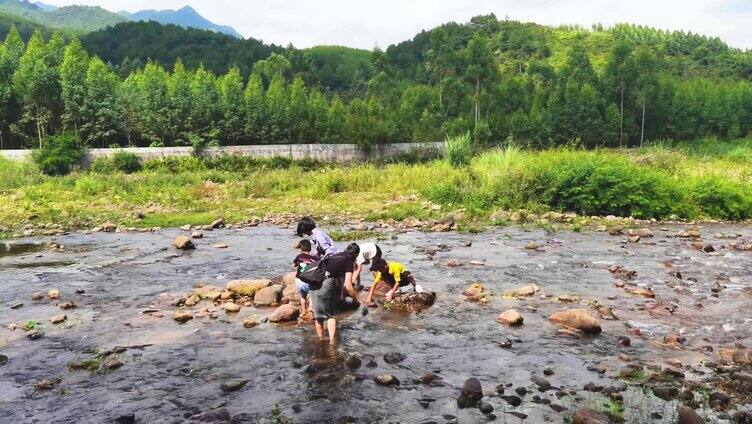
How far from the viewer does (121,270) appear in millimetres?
16125

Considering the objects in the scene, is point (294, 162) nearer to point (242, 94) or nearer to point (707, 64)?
point (242, 94)

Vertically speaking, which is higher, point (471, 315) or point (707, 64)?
point (707, 64)

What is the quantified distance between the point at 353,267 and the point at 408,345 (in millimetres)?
2129

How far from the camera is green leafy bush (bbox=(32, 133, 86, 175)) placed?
4338 cm

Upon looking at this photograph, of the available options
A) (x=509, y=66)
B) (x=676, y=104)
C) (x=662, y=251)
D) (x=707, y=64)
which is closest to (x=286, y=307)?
(x=662, y=251)

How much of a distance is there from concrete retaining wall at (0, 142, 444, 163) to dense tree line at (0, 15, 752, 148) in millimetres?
1412

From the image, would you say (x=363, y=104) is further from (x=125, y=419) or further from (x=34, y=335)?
(x=125, y=419)

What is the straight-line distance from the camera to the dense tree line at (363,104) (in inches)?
2119

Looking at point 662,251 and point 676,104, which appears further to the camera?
point 676,104

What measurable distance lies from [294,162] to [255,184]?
1941 centimetres

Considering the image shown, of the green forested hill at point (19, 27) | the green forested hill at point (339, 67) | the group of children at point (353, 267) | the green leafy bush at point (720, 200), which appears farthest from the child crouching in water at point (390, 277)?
the green forested hill at point (19, 27)

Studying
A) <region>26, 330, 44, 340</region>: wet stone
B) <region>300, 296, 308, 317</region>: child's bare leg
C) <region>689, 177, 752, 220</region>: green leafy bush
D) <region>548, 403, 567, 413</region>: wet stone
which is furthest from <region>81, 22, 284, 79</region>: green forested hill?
<region>548, 403, 567, 413</region>: wet stone

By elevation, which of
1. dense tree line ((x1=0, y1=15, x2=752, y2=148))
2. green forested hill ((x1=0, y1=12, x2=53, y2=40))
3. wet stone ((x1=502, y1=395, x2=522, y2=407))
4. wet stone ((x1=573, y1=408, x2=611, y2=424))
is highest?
green forested hill ((x1=0, y1=12, x2=53, y2=40))

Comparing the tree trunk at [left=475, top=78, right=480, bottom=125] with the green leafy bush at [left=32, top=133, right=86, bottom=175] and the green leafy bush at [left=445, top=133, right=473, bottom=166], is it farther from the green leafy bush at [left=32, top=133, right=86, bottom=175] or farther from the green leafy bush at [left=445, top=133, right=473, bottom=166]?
the green leafy bush at [left=32, top=133, right=86, bottom=175]
